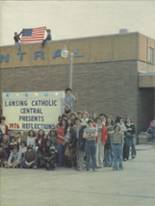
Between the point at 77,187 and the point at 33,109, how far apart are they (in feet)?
18.2

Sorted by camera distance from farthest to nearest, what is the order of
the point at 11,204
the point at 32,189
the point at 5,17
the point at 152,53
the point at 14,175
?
the point at 152,53, the point at 14,175, the point at 32,189, the point at 11,204, the point at 5,17

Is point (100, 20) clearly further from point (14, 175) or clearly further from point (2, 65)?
point (2, 65)

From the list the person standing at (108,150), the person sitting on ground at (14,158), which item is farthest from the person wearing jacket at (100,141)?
the person sitting on ground at (14,158)

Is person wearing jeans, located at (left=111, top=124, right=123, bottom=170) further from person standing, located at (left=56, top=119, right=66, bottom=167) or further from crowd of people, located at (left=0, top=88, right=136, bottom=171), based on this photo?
person standing, located at (left=56, top=119, right=66, bottom=167)

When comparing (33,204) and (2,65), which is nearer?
(33,204)

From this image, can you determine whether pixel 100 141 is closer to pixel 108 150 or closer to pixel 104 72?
pixel 108 150

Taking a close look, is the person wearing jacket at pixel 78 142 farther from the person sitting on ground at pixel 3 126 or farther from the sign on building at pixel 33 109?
the person sitting on ground at pixel 3 126

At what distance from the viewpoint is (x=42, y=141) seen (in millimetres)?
12477

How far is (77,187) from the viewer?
342 inches

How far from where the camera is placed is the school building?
2764 cm

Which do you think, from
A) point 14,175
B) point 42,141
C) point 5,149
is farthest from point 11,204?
point 5,149

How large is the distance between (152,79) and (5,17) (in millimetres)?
25441

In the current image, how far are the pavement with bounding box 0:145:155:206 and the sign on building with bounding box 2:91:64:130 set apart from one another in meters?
1.99

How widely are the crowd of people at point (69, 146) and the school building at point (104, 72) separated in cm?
1383
